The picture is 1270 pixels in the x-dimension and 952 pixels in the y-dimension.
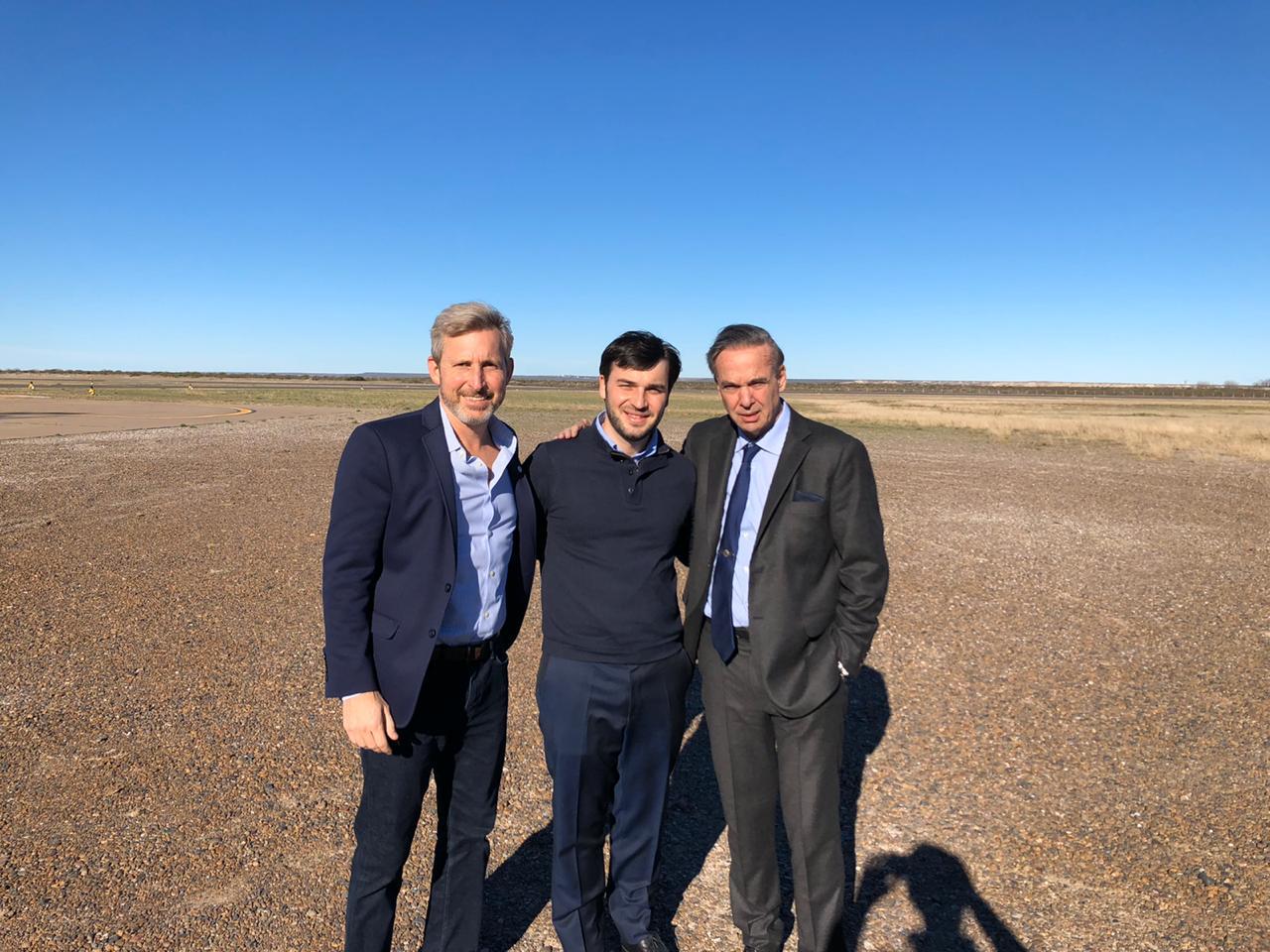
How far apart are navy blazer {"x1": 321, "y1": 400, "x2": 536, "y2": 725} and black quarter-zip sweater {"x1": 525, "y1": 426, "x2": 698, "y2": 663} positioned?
1.42 feet

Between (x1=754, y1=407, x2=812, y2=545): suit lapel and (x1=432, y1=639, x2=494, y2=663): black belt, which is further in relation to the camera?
(x1=754, y1=407, x2=812, y2=545): suit lapel

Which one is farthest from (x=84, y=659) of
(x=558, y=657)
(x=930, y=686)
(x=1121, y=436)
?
(x=1121, y=436)

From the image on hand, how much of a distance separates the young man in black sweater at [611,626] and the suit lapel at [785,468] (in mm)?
315

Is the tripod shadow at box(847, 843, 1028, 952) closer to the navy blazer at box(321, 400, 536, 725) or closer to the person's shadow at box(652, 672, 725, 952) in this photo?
the person's shadow at box(652, 672, 725, 952)

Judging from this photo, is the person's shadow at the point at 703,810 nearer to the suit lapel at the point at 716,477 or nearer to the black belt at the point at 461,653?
the suit lapel at the point at 716,477

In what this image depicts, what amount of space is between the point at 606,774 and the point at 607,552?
34.1 inches

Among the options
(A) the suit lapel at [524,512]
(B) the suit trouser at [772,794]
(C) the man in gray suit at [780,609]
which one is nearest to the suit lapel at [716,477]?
(C) the man in gray suit at [780,609]

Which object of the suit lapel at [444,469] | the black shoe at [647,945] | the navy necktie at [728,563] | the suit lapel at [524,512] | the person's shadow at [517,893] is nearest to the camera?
the suit lapel at [444,469]

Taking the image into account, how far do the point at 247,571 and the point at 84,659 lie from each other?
2866mm

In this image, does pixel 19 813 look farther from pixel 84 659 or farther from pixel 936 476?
pixel 936 476

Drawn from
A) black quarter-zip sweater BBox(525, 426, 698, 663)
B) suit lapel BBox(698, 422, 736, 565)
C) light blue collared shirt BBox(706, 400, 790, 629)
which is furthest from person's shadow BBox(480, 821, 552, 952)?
suit lapel BBox(698, 422, 736, 565)

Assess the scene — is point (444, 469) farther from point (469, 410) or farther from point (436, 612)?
point (436, 612)

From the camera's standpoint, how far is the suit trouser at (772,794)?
9.33ft

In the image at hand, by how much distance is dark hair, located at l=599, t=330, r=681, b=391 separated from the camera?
2.77 metres
